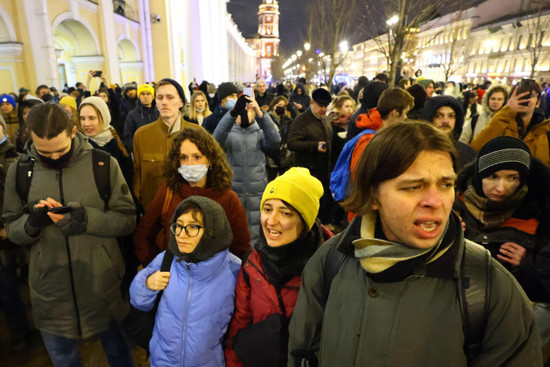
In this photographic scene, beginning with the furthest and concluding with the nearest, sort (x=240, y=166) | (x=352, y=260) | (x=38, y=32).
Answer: (x=38, y=32) → (x=240, y=166) → (x=352, y=260)

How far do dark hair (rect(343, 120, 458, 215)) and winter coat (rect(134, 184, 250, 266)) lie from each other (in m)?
1.48

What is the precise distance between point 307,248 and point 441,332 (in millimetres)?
895

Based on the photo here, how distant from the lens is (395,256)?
1.15m

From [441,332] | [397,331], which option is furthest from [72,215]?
[441,332]

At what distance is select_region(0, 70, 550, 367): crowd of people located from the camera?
3.76ft

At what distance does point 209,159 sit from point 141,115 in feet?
10.0

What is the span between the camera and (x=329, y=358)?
4.39 feet

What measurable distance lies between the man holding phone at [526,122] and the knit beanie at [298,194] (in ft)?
8.88

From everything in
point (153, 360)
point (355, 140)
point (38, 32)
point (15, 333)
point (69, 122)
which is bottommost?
point (15, 333)

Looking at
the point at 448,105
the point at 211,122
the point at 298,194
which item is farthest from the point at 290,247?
the point at 211,122

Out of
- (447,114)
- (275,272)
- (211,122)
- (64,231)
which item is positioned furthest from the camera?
(211,122)

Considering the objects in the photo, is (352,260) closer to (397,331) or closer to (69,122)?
(397,331)

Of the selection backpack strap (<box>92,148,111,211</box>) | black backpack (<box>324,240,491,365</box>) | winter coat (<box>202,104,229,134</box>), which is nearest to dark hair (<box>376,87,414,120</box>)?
black backpack (<box>324,240,491,365</box>)

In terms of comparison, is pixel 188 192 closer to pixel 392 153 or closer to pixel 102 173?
pixel 102 173
